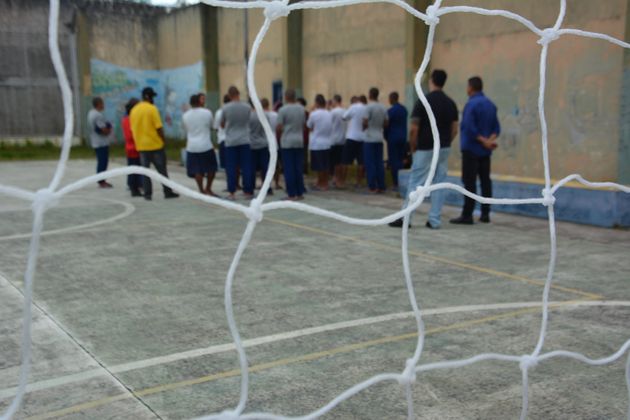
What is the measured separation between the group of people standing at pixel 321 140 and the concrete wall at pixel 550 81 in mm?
1015

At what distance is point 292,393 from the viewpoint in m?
2.79

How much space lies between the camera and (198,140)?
9.52 metres

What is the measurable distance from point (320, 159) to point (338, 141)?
740 mm

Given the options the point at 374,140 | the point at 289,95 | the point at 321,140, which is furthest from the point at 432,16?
the point at 321,140

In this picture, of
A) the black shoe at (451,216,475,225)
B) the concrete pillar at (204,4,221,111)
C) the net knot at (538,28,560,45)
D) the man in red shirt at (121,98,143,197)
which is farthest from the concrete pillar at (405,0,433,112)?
the net knot at (538,28,560,45)

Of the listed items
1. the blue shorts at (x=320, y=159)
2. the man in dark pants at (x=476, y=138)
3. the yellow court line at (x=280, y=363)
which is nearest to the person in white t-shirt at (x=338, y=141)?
the blue shorts at (x=320, y=159)

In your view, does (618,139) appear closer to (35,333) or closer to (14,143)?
(35,333)

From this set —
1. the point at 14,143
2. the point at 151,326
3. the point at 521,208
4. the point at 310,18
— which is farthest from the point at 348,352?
the point at 14,143

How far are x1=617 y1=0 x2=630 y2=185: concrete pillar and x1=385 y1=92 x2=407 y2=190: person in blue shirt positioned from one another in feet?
10.9

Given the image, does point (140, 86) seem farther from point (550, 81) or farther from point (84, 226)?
point (550, 81)

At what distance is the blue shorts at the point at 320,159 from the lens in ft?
34.6

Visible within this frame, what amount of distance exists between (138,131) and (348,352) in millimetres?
6793

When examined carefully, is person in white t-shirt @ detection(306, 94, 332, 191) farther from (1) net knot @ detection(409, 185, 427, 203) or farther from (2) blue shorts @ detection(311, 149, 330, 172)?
(1) net knot @ detection(409, 185, 427, 203)

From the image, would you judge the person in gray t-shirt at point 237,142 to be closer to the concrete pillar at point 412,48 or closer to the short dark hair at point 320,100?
the short dark hair at point 320,100
